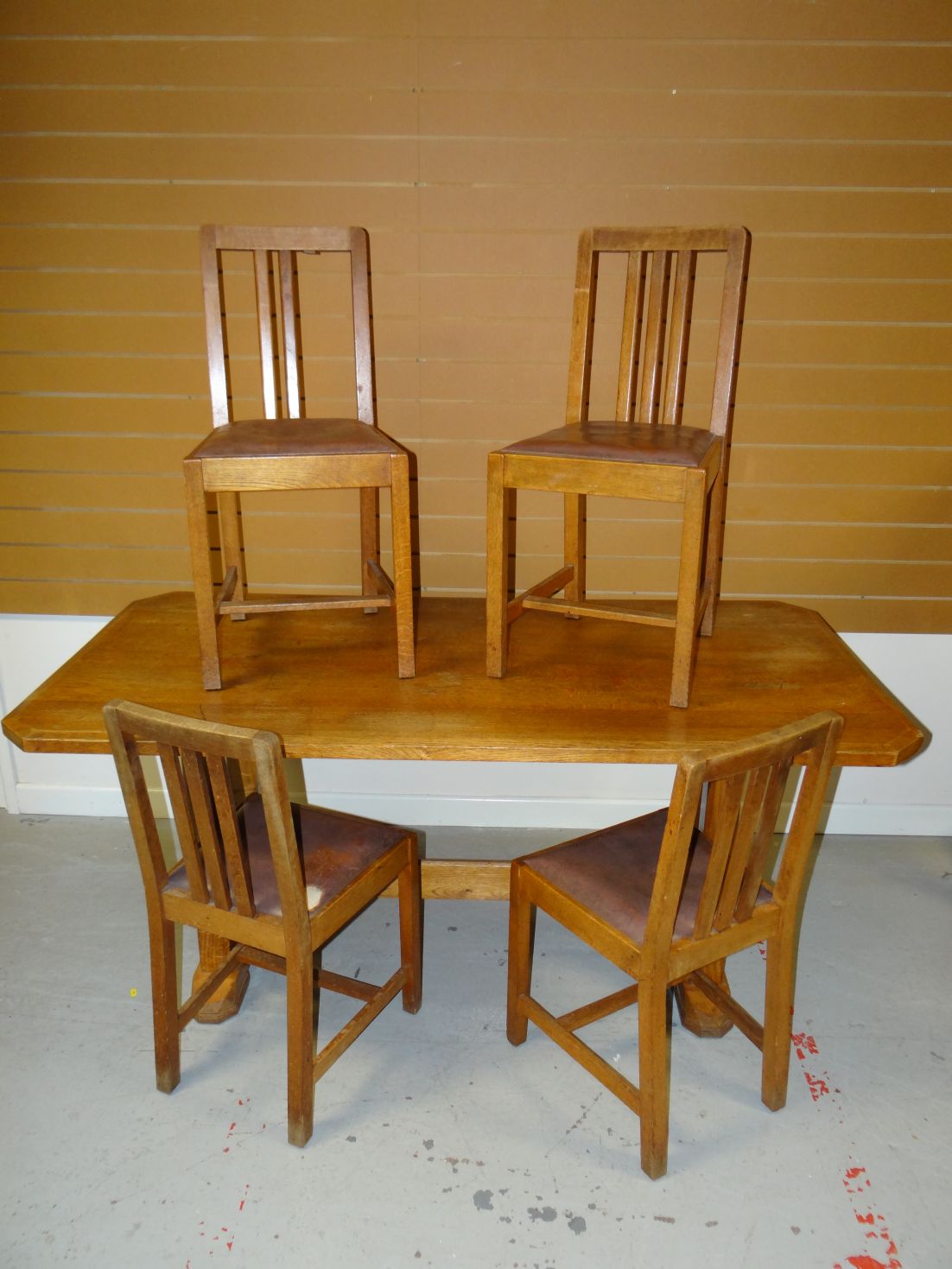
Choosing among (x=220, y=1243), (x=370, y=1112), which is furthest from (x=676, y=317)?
(x=220, y=1243)

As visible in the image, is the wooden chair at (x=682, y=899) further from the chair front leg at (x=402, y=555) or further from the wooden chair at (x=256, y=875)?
the chair front leg at (x=402, y=555)

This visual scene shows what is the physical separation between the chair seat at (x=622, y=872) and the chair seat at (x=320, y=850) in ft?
1.07

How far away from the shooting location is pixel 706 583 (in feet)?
7.43

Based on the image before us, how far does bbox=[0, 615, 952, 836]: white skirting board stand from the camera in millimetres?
2865

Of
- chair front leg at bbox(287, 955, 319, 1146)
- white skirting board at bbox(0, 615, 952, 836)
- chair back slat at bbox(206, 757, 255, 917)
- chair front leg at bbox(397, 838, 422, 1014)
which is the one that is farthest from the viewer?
white skirting board at bbox(0, 615, 952, 836)

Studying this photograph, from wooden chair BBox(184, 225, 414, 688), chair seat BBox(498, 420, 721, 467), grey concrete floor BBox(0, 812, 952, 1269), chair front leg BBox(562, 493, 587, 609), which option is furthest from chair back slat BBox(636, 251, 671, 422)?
grey concrete floor BBox(0, 812, 952, 1269)

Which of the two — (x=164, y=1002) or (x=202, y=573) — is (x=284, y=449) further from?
(x=164, y=1002)

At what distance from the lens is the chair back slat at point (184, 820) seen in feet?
5.35

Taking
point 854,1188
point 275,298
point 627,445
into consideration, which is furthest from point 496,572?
point 854,1188

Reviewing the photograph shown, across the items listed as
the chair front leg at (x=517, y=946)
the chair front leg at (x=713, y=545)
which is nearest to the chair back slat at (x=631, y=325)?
the chair front leg at (x=713, y=545)

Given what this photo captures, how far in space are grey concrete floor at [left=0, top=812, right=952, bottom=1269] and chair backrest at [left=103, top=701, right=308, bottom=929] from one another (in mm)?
495

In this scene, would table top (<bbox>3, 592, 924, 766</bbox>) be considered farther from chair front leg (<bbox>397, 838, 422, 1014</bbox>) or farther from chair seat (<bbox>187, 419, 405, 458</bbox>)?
chair seat (<bbox>187, 419, 405, 458</bbox>)

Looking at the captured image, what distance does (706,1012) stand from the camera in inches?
84.8

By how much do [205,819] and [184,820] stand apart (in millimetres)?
51
